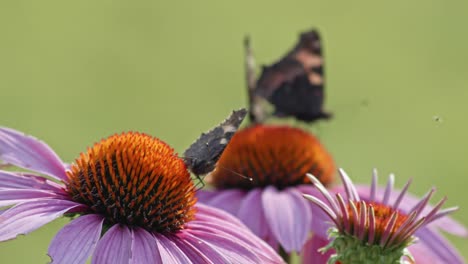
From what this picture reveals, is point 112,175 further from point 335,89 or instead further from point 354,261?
point 335,89

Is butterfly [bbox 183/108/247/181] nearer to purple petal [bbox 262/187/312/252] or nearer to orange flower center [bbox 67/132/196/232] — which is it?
orange flower center [bbox 67/132/196/232]

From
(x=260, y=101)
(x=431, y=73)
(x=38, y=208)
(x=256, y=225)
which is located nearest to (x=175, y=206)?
(x=38, y=208)

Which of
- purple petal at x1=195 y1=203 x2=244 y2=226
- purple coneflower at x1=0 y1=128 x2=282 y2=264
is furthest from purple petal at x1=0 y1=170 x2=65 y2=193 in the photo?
purple petal at x1=195 y1=203 x2=244 y2=226

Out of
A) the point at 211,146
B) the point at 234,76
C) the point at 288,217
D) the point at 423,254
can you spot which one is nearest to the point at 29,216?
the point at 211,146

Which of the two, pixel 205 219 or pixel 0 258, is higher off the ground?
pixel 205 219

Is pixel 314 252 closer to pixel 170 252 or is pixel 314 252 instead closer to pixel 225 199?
pixel 225 199

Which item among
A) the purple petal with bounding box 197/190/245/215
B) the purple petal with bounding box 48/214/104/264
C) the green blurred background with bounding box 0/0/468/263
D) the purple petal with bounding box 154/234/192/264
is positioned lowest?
the green blurred background with bounding box 0/0/468/263

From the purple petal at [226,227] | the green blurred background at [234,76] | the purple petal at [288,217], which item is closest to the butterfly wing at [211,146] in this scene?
the purple petal at [226,227]

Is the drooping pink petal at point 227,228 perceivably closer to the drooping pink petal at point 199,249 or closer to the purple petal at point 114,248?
the drooping pink petal at point 199,249
